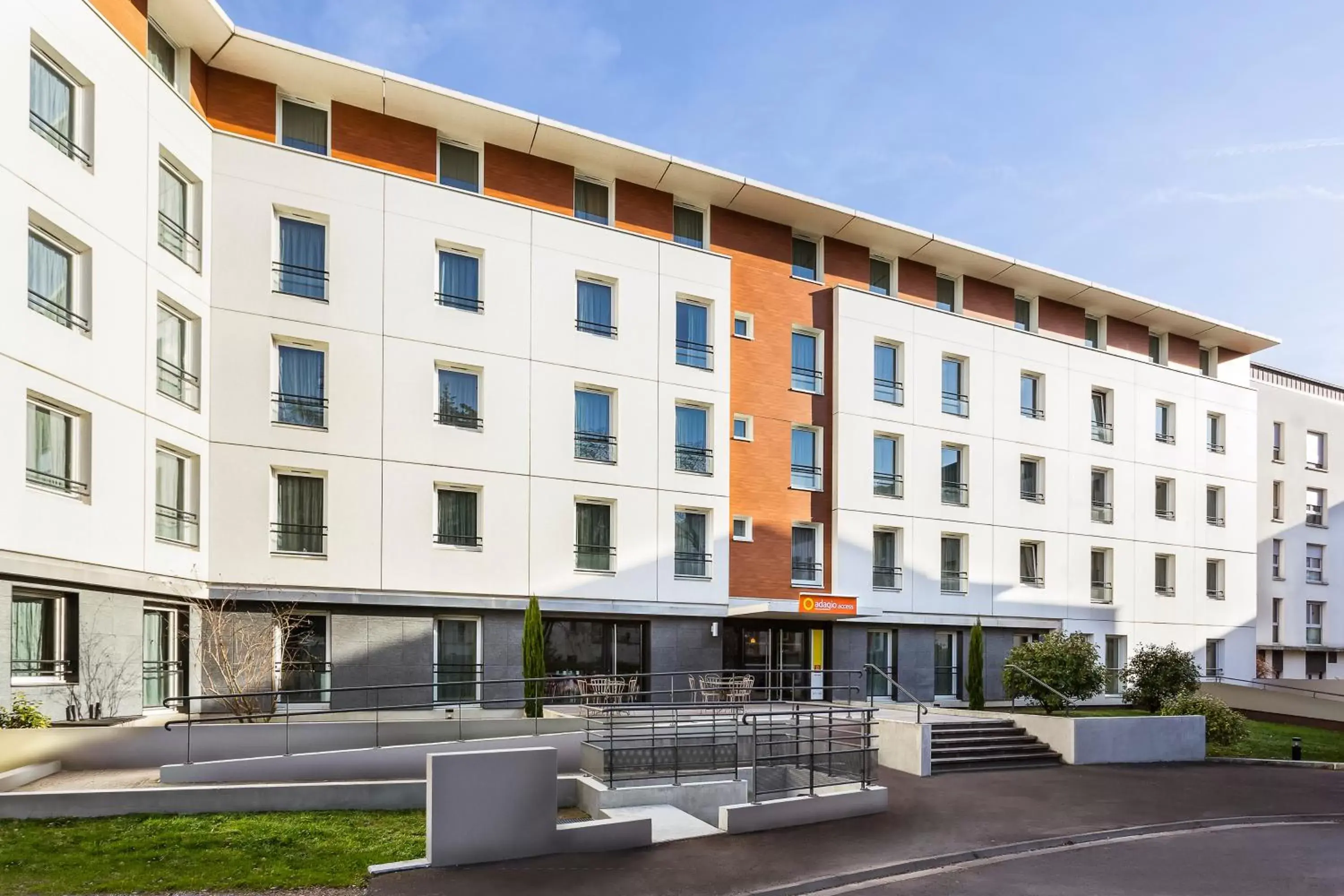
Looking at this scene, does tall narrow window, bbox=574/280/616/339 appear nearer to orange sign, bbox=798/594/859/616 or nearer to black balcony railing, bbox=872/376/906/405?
orange sign, bbox=798/594/859/616

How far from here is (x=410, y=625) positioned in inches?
899

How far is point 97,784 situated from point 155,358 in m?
8.77

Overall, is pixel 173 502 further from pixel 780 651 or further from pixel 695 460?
pixel 780 651

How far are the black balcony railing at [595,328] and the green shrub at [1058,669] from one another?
1263cm

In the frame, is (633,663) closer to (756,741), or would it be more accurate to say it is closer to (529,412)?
(529,412)

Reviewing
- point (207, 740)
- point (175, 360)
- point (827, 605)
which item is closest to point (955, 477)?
point (827, 605)

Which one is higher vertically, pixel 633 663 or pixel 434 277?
pixel 434 277

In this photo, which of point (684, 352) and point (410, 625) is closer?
point (410, 625)

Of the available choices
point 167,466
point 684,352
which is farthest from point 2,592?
point 684,352

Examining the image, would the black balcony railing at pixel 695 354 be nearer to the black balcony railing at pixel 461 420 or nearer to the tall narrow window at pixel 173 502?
the black balcony railing at pixel 461 420

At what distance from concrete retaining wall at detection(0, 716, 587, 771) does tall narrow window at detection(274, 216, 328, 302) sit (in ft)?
32.2

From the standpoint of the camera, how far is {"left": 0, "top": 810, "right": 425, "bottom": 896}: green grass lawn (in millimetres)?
10234

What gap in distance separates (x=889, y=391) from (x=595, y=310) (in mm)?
10044

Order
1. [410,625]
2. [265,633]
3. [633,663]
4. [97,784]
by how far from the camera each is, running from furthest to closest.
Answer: [633,663] < [410,625] < [265,633] < [97,784]
